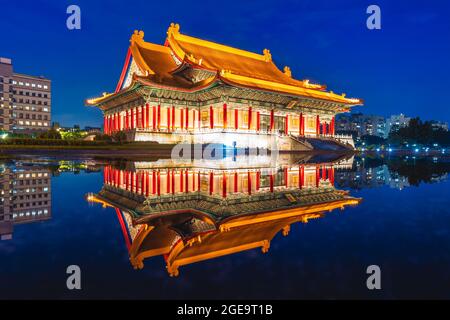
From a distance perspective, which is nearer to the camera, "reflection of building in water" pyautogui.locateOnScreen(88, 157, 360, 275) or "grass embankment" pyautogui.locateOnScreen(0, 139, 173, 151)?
"reflection of building in water" pyautogui.locateOnScreen(88, 157, 360, 275)

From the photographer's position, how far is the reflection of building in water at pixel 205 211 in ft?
15.4

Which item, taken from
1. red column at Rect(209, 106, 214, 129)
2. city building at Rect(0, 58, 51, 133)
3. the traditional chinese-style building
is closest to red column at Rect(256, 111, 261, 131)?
the traditional chinese-style building

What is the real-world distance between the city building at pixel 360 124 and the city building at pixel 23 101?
97585 millimetres

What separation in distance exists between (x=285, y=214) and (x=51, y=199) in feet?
19.3

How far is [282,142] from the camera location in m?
43.9

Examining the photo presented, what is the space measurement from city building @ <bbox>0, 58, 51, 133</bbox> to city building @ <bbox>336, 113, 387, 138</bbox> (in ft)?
320

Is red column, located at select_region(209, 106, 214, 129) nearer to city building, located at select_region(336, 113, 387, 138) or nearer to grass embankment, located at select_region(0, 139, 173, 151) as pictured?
grass embankment, located at select_region(0, 139, 173, 151)

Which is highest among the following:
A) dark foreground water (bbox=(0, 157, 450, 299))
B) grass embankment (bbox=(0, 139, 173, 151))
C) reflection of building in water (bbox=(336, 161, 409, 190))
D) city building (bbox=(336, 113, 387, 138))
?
city building (bbox=(336, 113, 387, 138))

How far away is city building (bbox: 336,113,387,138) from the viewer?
436 ft

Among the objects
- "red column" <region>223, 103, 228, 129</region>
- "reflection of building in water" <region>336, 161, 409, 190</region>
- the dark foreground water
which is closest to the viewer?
the dark foreground water

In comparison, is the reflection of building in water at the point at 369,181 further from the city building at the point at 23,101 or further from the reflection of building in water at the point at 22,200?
the city building at the point at 23,101

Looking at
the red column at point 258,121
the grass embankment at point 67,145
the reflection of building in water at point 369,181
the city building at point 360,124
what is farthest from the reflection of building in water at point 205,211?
the city building at point 360,124

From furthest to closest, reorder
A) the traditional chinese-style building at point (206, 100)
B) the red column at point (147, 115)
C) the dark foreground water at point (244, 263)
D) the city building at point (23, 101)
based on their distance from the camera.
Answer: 1. the city building at point (23, 101)
2. the red column at point (147, 115)
3. the traditional chinese-style building at point (206, 100)
4. the dark foreground water at point (244, 263)
